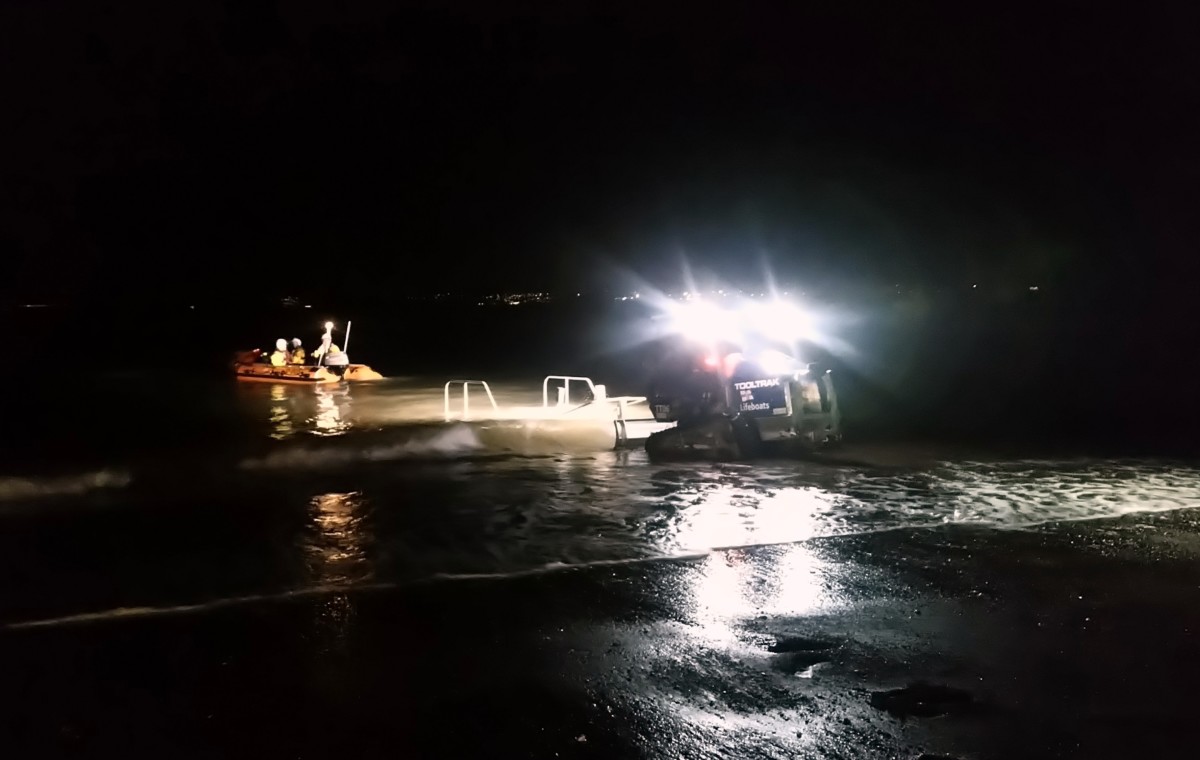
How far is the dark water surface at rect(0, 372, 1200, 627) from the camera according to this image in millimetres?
7855

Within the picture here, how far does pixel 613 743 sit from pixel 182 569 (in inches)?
190

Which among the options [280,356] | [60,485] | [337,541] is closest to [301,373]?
[280,356]

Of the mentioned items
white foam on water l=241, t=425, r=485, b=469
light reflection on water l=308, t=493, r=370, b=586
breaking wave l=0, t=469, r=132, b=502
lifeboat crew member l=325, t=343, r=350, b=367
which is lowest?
light reflection on water l=308, t=493, r=370, b=586

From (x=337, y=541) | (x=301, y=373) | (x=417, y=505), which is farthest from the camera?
(x=301, y=373)

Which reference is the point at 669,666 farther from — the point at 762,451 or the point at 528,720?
the point at 762,451

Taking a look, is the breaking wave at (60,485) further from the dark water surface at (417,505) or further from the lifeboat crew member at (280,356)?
the lifeboat crew member at (280,356)

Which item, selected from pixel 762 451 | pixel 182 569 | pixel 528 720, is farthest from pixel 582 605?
pixel 762 451

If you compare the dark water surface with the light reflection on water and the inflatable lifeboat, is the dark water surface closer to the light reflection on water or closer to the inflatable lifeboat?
the light reflection on water

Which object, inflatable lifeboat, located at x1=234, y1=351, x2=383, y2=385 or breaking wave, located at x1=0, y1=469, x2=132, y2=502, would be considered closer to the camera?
breaking wave, located at x1=0, y1=469, x2=132, y2=502

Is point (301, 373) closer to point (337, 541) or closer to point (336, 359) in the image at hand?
point (336, 359)

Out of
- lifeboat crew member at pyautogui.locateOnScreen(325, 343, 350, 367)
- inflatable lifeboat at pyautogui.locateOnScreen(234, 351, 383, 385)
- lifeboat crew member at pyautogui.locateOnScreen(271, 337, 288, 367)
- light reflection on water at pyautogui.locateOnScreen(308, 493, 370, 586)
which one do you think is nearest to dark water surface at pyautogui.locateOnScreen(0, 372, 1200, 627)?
light reflection on water at pyautogui.locateOnScreen(308, 493, 370, 586)

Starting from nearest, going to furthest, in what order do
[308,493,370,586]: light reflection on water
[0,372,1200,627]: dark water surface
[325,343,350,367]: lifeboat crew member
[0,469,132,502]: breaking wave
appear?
[308,493,370,586]: light reflection on water
[0,372,1200,627]: dark water surface
[0,469,132,502]: breaking wave
[325,343,350,367]: lifeboat crew member

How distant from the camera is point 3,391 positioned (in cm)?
2784

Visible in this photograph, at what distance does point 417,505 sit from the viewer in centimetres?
1033
